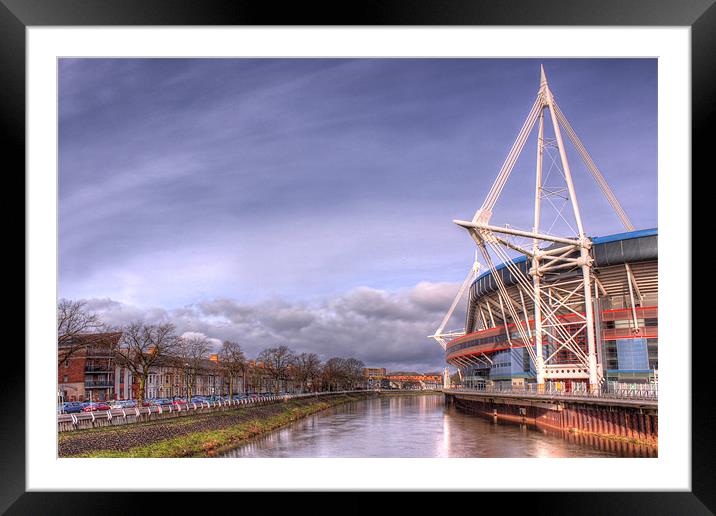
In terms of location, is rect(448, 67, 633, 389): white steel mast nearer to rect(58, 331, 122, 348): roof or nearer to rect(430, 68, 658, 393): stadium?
rect(430, 68, 658, 393): stadium

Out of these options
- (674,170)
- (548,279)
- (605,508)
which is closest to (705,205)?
(674,170)

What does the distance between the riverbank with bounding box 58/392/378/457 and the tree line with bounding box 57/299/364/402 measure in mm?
3691

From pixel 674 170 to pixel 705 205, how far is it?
3.08 ft

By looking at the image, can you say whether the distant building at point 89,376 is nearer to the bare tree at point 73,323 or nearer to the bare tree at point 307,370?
the bare tree at point 73,323

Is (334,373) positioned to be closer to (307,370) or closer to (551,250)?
(307,370)

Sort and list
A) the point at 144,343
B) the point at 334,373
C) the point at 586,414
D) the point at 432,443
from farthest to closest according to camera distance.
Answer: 1. the point at 334,373
2. the point at 144,343
3. the point at 432,443
4. the point at 586,414

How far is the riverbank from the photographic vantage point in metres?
20.6

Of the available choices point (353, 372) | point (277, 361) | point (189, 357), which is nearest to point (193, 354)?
point (189, 357)

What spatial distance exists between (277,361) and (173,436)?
36.4 m

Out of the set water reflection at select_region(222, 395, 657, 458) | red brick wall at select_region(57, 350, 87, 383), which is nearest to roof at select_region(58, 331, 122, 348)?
red brick wall at select_region(57, 350, 87, 383)

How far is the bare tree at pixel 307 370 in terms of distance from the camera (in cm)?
6775

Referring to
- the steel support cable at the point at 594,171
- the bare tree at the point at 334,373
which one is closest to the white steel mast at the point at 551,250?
the steel support cable at the point at 594,171

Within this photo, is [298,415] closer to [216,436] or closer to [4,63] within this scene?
[216,436]

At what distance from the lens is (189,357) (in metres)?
52.0
